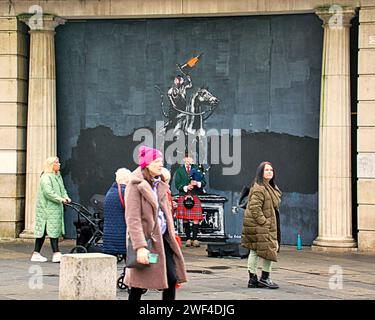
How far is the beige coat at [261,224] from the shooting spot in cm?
1357

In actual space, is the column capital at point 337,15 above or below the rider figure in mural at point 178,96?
above

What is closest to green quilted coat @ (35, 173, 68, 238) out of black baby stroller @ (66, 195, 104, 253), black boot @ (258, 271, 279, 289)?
black baby stroller @ (66, 195, 104, 253)

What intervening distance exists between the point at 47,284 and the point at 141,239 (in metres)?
4.40

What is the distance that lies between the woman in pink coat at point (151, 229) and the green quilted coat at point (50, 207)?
268 inches

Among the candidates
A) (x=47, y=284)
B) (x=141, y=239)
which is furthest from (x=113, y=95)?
(x=141, y=239)

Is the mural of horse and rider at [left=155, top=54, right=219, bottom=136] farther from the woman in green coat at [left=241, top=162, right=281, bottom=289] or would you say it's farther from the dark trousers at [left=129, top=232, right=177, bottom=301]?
the dark trousers at [left=129, top=232, right=177, bottom=301]

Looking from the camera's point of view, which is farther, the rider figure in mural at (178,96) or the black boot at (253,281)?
the rider figure in mural at (178,96)

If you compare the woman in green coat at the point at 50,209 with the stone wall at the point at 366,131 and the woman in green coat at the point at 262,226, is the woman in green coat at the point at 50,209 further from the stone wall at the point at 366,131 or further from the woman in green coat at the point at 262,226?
the stone wall at the point at 366,131

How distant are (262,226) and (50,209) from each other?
486 centimetres

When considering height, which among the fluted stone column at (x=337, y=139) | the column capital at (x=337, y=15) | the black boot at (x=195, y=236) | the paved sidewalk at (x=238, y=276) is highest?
the column capital at (x=337, y=15)

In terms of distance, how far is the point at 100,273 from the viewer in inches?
445

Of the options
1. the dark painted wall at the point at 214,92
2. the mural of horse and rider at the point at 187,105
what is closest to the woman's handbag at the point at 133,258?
the dark painted wall at the point at 214,92

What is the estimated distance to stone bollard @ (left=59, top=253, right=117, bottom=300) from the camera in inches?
442

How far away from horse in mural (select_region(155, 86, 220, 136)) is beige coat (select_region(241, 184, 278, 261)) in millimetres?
7116
